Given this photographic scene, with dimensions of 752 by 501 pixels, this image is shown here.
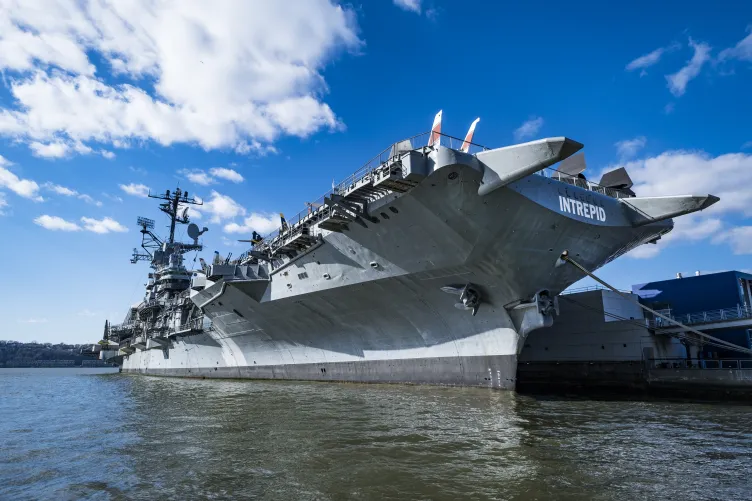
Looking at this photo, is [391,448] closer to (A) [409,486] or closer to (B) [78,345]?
(A) [409,486]

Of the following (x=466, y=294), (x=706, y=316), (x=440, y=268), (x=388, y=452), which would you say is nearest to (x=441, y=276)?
(x=440, y=268)

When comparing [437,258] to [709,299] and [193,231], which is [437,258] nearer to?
[709,299]

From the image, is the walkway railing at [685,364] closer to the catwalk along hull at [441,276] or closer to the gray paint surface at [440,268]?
the gray paint surface at [440,268]

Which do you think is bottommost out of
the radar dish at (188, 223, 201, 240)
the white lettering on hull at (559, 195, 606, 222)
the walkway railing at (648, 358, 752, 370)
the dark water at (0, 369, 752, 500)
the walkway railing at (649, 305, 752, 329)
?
the dark water at (0, 369, 752, 500)

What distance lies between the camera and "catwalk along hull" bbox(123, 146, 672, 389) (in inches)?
449

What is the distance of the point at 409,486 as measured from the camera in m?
4.93

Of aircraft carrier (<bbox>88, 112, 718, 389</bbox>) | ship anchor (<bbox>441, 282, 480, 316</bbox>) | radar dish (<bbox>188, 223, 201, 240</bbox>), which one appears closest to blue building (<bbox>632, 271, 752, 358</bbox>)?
aircraft carrier (<bbox>88, 112, 718, 389</bbox>)

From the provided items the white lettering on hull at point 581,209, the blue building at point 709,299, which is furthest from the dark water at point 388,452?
the blue building at point 709,299

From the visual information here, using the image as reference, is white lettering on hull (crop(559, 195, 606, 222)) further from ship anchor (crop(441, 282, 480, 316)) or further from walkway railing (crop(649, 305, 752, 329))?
walkway railing (crop(649, 305, 752, 329))

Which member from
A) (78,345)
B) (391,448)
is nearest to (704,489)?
(391,448)

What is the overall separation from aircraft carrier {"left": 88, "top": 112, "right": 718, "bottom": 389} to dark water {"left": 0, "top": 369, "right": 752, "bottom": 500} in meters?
2.92

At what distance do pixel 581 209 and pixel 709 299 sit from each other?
1258 centimetres

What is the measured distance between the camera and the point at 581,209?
12250 millimetres

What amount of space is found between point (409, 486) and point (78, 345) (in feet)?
425
